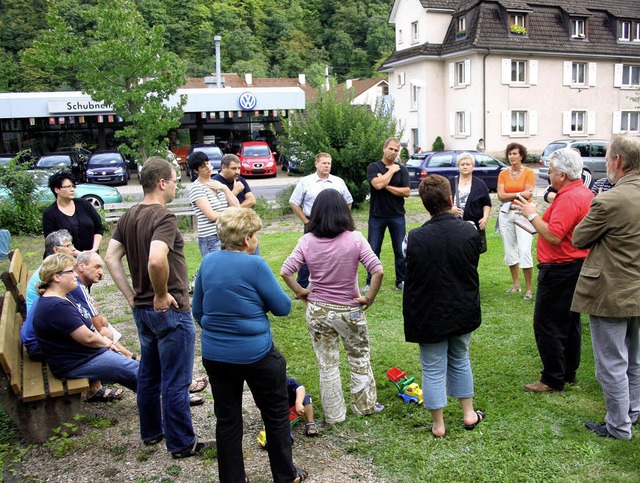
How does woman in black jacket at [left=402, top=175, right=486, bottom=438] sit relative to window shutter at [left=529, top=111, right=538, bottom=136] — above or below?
below

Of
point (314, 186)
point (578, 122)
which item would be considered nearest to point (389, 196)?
point (314, 186)

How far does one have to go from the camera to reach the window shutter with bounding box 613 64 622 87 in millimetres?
37500

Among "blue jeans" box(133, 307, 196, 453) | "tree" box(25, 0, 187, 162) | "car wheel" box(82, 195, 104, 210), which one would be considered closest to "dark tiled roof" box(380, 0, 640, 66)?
"tree" box(25, 0, 187, 162)

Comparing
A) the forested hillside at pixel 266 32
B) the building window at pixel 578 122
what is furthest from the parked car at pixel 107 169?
the forested hillside at pixel 266 32

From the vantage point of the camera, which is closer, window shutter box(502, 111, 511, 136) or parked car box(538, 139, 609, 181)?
parked car box(538, 139, 609, 181)

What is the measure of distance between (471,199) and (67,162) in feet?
76.2

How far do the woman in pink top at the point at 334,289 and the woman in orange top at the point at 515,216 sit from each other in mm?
3322

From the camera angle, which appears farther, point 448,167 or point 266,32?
point 266,32

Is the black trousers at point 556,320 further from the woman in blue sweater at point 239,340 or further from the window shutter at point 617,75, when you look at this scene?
the window shutter at point 617,75

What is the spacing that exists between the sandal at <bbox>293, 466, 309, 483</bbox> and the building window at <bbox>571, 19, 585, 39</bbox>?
128ft

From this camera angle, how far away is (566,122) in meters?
36.8

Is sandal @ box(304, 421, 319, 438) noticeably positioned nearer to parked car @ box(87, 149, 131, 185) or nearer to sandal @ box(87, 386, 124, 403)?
sandal @ box(87, 386, 124, 403)

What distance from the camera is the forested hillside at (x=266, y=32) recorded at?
62.1 metres

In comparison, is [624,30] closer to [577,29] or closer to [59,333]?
[577,29]
